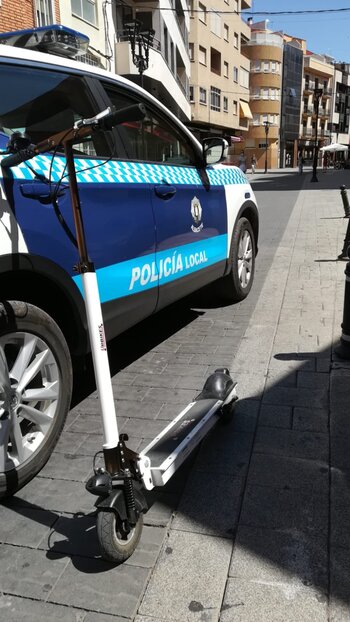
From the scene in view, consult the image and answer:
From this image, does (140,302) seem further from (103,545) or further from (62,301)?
(103,545)

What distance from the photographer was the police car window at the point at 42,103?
2.60 metres

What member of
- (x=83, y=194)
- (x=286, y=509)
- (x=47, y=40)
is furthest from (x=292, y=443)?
(x=47, y=40)

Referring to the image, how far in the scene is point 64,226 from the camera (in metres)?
2.56

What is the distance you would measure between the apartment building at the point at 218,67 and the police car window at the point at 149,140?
36.2m

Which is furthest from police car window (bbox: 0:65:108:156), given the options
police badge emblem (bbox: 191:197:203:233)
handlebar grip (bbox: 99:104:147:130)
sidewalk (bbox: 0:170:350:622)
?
sidewalk (bbox: 0:170:350:622)

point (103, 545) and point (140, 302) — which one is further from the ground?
point (140, 302)

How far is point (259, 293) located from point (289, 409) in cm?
304

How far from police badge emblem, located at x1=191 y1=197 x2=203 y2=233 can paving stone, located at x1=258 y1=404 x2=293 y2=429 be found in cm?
152

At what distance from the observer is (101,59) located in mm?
21766

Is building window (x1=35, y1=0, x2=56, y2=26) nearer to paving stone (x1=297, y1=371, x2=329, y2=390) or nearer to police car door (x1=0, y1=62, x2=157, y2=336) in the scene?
police car door (x1=0, y1=62, x2=157, y2=336)

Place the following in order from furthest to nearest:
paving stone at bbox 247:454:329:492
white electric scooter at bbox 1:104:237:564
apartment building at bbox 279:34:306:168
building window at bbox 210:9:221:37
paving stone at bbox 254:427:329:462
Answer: apartment building at bbox 279:34:306:168, building window at bbox 210:9:221:37, paving stone at bbox 254:427:329:462, paving stone at bbox 247:454:329:492, white electric scooter at bbox 1:104:237:564

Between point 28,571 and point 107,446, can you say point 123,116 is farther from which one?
point 28,571

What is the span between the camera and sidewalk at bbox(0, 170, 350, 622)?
1.91m

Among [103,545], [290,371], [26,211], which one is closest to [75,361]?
[26,211]
